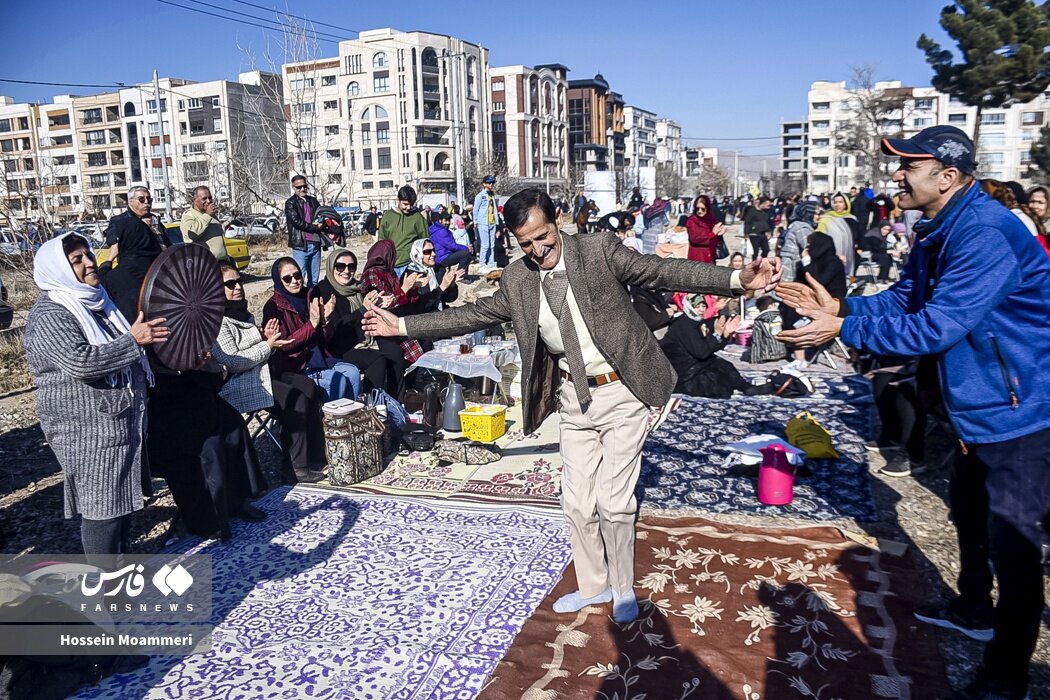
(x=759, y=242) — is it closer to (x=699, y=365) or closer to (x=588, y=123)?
(x=699, y=365)

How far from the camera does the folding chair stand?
5793 millimetres

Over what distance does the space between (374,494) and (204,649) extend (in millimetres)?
1951

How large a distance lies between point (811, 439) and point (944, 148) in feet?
11.2

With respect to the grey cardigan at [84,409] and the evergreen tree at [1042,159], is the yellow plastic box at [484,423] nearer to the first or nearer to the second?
the grey cardigan at [84,409]

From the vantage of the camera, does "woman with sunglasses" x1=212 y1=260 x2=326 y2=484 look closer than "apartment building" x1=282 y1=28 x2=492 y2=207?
Yes

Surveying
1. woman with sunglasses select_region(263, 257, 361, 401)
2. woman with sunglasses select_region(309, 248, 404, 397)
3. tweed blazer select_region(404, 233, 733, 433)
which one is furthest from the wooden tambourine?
tweed blazer select_region(404, 233, 733, 433)

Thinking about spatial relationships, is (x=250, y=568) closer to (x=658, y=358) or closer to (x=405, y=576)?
(x=405, y=576)

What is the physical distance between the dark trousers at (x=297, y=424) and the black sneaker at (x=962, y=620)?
13.7 ft

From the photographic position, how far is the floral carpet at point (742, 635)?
10.1 ft

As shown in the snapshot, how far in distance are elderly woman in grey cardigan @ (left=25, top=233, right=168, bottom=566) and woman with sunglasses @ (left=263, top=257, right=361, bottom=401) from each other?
2090 millimetres

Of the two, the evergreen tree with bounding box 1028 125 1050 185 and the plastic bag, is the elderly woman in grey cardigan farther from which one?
the evergreen tree with bounding box 1028 125 1050 185

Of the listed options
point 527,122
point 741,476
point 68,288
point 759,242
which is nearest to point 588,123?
point 527,122

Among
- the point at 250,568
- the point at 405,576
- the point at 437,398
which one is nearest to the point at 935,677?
the point at 405,576

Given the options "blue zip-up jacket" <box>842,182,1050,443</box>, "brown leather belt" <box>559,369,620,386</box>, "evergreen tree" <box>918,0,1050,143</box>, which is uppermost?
"evergreen tree" <box>918,0,1050,143</box>
